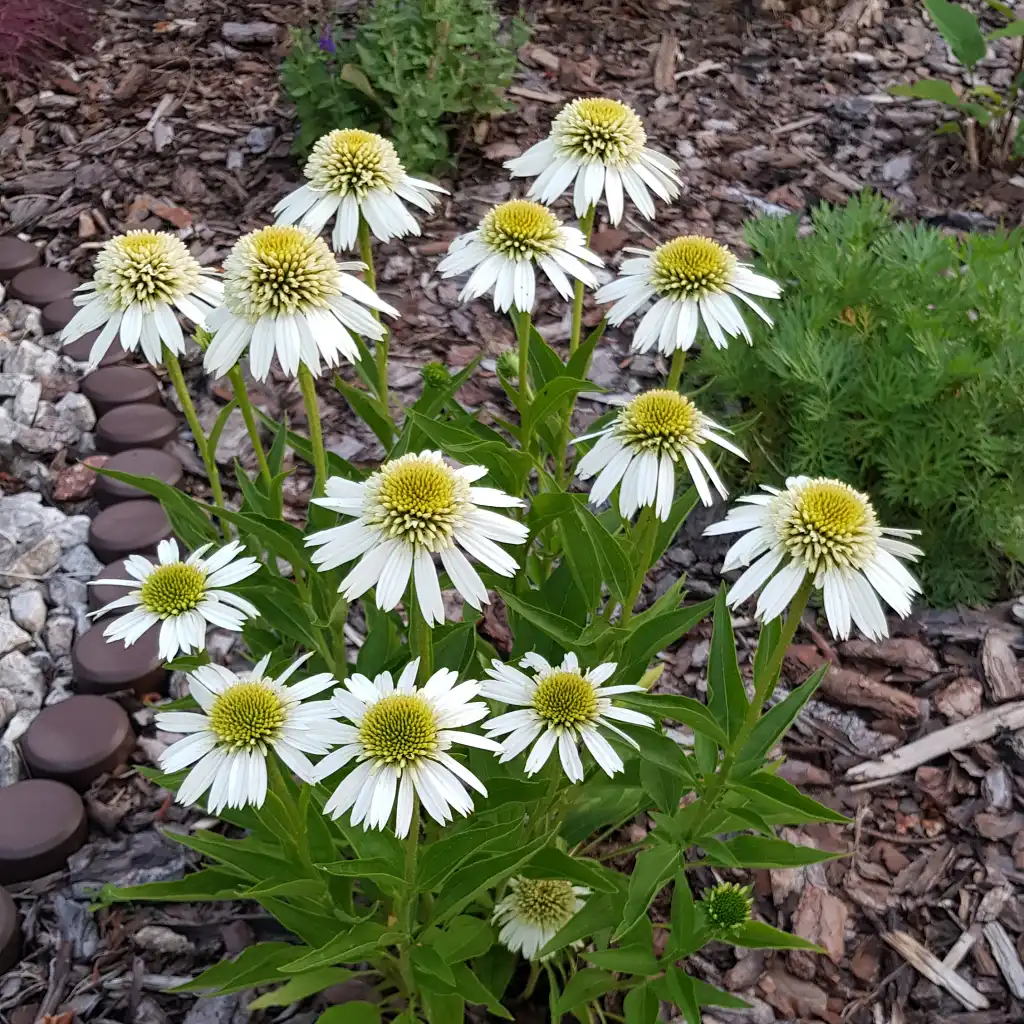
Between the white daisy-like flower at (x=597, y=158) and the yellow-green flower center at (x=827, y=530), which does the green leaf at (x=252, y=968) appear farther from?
the white daisy-like flower at (x=597, y=158)

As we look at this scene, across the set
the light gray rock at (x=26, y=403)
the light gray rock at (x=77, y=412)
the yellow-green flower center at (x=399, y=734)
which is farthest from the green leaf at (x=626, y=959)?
the light gray rock at (x=26, y=403)

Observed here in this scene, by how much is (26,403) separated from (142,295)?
179cm

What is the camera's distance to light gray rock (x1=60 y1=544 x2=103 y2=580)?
9.07 feet

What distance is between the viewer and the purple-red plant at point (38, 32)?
4602 mm

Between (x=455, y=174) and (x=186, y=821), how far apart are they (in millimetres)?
2815

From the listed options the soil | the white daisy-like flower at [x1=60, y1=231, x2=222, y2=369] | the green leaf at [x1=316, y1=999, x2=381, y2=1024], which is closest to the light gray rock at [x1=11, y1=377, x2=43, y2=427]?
the soil

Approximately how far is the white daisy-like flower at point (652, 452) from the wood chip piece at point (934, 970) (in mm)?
1191

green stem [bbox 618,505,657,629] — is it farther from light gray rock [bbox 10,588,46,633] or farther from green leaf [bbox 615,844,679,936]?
light gray rock [bbox 10,588,46,633]

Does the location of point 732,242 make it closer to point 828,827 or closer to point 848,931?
point 828,827

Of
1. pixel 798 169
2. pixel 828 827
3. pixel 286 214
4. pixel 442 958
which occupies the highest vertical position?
pixel 798 169

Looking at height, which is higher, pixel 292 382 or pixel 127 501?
pixel 292 382

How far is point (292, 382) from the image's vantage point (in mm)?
3338

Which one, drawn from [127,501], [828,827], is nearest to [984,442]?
[828,827]

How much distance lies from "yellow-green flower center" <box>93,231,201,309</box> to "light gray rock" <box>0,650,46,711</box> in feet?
3.96
